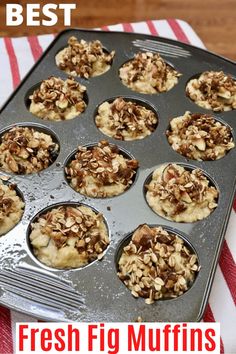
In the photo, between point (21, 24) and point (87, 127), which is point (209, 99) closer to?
point (87, 127)

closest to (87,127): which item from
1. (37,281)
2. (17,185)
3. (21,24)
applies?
(17,185)

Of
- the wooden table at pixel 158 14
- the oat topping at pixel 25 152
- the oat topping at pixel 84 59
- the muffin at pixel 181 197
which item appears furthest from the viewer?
the wooden table at pixel 158 14

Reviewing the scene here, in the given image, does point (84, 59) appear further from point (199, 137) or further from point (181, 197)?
point (181, 197)

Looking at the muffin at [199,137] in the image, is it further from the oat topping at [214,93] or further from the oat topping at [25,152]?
the oat topping at [25,152]

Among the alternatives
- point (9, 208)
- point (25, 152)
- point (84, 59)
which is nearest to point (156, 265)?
point (9, 208)

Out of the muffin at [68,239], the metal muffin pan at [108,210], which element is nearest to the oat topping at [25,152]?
the metal muffin pan at [108,210]

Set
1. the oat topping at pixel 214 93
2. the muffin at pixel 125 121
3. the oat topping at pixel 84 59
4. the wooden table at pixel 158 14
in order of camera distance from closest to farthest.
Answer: the muffin at pixel 125 121 < the oat topping at pixel 214 93 < the oat topping at pixel 84 59 < the wooden table at pixel 158 14

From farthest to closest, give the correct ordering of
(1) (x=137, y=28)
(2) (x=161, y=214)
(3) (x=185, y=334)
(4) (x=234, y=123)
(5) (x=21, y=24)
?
(5) (x=21, y=24) → (1) (x=137, y=28) → (4) (x=234, y=123) → (2) (x=161, y=214) → (3) (x=185, y=334)
